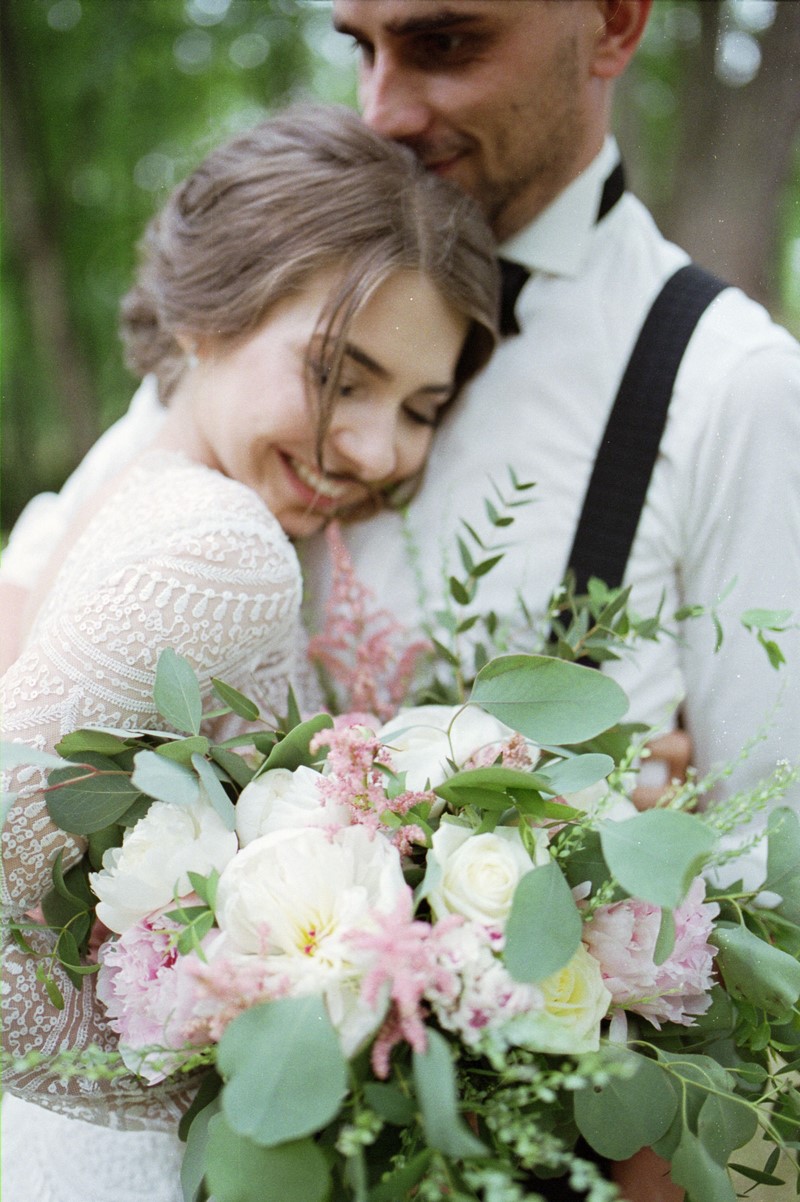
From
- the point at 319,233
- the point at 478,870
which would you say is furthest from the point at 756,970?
the point at 319,233

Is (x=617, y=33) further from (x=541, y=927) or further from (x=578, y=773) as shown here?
(x=541, y=927)

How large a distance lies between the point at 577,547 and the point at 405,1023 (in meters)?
0.95

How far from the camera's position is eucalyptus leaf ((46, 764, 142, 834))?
3.22 ft

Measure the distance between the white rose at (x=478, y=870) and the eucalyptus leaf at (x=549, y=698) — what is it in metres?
0.10

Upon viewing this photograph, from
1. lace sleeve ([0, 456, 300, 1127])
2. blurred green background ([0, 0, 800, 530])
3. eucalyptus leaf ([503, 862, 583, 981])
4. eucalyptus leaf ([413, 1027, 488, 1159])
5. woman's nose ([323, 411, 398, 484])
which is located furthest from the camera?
blurred green background ([0, 0, 800, 530])

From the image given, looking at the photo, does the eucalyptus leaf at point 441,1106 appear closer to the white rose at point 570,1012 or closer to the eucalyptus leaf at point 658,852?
the white rose at point 570,1012

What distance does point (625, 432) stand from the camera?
156 cm

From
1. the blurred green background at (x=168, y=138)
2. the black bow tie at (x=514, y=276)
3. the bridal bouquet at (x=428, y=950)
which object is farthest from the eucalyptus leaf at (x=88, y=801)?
the blurred green background at (x=168, y=138)

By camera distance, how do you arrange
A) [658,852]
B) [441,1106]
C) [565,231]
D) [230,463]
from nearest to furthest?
[441,1106] < [658,852] < [230,463] < [565,231]

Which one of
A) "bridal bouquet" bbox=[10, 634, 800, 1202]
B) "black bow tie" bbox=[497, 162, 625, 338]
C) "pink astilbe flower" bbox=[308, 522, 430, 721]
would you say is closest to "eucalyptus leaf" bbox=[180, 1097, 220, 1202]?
"bridal bouquet" bbox=[10, 634, 800, 1202]

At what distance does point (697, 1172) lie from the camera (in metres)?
0.91

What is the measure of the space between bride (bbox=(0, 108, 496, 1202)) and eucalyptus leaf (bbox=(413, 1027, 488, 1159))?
1.61 feet

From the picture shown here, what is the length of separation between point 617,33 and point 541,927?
128cm

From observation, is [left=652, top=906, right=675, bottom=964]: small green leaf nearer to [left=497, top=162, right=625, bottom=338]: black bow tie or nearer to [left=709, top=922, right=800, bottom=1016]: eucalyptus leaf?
[left=709, top=922, right=800, bottom=1016]: eucalyptus leaf
